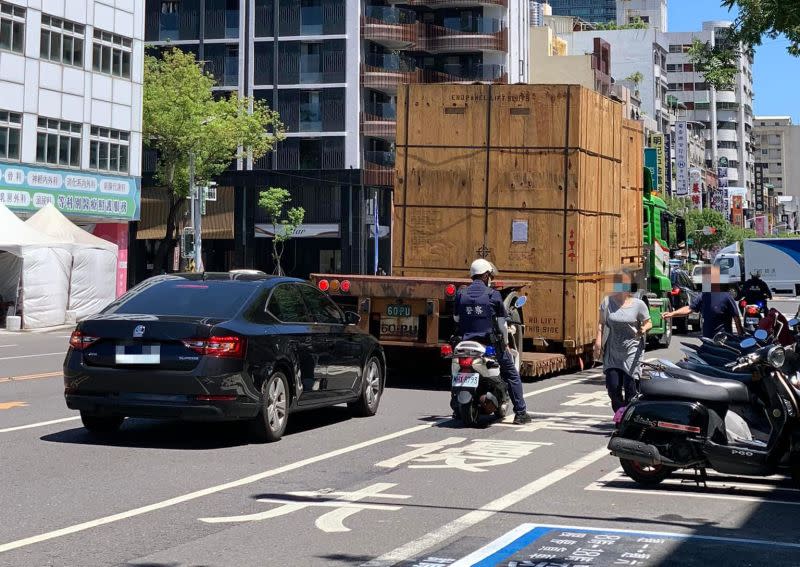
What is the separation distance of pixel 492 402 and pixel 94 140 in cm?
3592

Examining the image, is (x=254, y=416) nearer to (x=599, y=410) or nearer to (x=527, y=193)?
(x=599, y=410)

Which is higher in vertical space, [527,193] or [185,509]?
[527,193]

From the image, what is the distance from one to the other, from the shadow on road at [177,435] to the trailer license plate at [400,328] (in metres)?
3.26

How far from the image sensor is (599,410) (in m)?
15.0

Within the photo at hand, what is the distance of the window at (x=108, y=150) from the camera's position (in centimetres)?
4634

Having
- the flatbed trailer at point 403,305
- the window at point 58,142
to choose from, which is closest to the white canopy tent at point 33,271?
the window at point 58,142

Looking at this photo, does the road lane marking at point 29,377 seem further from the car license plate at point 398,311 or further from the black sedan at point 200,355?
the black sedan at point 200,355

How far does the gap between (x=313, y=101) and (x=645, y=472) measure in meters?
60.7

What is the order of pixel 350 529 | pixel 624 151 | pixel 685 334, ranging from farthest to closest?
pixel 685 334, pixel 624 151, pixel 350 529

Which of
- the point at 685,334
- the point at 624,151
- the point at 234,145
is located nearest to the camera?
the point at 624,151

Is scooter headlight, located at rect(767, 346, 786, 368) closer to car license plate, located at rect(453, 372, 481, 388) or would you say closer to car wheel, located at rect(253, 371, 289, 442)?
car license plate, located at rect(453, 372, 481, 388)

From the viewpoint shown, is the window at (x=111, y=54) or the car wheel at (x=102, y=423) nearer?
the car wheel at (x=102, y=423)

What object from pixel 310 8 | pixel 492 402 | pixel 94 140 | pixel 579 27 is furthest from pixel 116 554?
pixel 579 27

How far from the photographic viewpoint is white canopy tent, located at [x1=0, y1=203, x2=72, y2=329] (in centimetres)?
3506
